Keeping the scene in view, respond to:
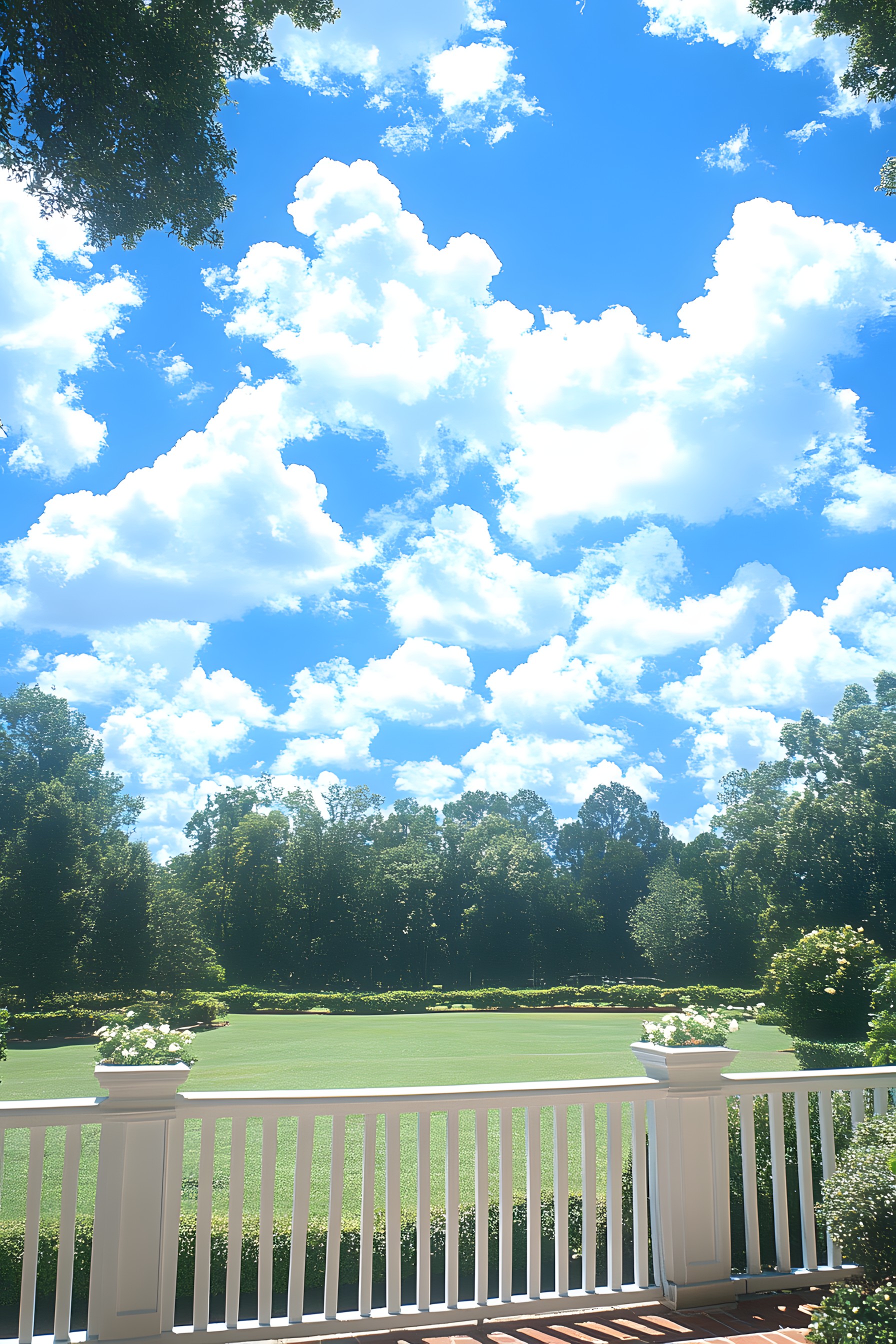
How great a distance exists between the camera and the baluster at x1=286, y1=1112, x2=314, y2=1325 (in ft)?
10.9

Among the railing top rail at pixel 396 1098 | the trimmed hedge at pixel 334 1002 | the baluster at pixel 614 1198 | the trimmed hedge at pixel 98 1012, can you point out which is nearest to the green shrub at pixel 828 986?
the railing top rail at pixel 396 1098

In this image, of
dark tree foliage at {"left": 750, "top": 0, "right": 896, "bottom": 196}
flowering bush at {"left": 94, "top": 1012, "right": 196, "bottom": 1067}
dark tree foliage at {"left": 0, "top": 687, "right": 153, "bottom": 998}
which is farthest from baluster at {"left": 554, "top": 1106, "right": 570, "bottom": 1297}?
dark tree foliage at {"left": 0, "top": 687, "right": 153, "bottom": 998}

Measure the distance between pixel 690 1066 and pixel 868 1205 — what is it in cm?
83

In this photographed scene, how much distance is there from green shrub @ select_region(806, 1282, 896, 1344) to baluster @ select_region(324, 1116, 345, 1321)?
1844 millimetres

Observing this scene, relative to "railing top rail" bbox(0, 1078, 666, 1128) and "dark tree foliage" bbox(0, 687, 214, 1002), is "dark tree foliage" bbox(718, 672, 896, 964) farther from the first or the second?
"railing top rail" bbox(0, 1078, 666, 1128)

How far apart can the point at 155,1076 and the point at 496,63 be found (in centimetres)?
1061

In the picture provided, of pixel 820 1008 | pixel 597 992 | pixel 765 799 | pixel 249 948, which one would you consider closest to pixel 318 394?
pixel 820 1008

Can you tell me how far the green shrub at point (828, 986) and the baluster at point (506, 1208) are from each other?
37.4 ft

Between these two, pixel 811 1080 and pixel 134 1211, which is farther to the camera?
pixel 811 1080

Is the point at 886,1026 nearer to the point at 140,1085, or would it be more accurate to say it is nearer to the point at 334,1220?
the point at 334,1220

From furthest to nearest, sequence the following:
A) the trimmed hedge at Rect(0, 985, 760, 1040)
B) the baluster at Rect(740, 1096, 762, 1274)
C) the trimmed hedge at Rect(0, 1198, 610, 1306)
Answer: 1. the trimmed hedge at Rect(0, 985, 760, 1040)
2. the trimmed hedge at Rect(0, 1198, 610, 1306)
3. the baluster at Rect(740, 1096, 762, 1274)

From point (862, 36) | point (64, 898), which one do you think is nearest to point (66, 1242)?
point (862, 36)

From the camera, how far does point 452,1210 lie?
3531 mm

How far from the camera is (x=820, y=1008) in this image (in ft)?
44.9
